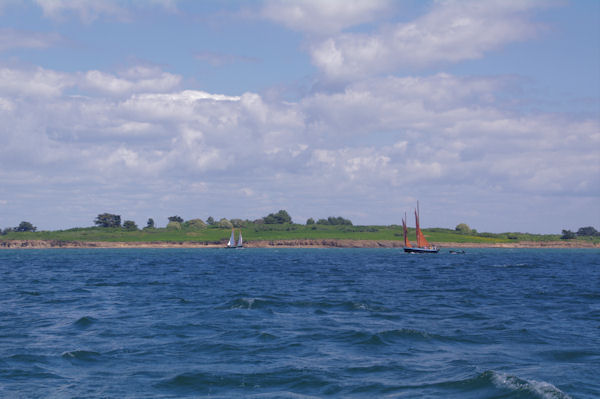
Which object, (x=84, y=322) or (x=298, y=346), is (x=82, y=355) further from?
(x=84, y=322)

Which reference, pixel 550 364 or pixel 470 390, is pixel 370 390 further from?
pixel 550 364

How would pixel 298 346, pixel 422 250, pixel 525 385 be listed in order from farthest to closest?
pixel 422 250
pixel 298 346
pixel 525 385

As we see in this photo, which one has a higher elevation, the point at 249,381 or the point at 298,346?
the point at 298,346

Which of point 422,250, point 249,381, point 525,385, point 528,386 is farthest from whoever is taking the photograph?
point 422,250

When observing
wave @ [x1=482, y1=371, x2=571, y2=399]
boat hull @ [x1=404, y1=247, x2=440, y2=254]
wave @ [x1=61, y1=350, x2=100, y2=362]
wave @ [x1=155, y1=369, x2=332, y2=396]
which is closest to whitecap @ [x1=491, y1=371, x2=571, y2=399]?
wave @ [x1=482, y1=371, x2=571, y2=399]

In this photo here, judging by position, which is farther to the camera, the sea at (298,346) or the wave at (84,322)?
the wave at (84,322)

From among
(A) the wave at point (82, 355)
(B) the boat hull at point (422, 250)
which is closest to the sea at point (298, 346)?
(A) the wave at point (82, 355)

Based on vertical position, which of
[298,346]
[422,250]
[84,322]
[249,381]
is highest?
[422,250]

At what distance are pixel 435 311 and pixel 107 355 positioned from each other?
22.3 meters

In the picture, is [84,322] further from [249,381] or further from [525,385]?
[525,385]

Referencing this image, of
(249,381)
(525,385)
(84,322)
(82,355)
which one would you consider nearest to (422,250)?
(84,322)

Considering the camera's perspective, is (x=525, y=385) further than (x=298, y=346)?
No

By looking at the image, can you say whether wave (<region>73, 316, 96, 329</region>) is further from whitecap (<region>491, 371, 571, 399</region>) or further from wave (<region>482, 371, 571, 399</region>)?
whitecap (<region>491, 371, 571, 399</region>)

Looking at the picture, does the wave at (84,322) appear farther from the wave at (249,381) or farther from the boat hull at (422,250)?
the boat hull at (422,250)
